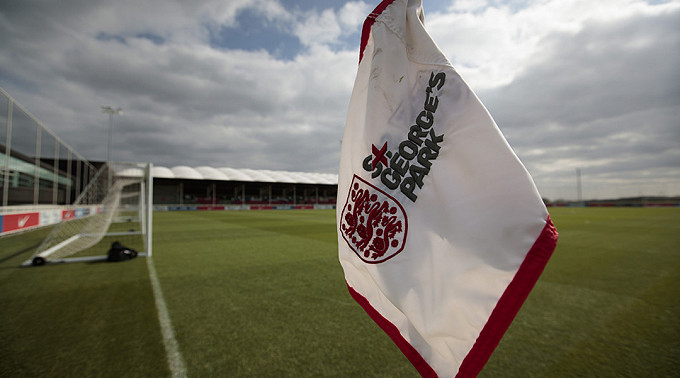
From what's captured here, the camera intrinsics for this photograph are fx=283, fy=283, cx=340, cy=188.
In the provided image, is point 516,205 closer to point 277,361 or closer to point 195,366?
point 277,361

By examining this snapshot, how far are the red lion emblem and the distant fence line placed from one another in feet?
35.7

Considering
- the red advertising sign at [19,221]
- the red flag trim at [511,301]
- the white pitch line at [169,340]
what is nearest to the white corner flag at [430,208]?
the red flag trim at [511,301]

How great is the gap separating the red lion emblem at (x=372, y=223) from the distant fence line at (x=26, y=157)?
10.9 meters

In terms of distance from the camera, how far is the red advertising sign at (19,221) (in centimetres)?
860

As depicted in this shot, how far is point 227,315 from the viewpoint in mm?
3035

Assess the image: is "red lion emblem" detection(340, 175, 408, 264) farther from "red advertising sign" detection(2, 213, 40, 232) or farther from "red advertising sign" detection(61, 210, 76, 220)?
"red advertising sign" detection(61, 210, 76, 220)

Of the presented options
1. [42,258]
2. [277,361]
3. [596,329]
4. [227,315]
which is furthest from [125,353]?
[42,258]

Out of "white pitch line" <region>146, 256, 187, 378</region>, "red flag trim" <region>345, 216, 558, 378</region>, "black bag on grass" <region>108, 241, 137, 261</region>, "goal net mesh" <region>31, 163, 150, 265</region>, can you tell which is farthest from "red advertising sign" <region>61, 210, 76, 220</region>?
"red flag trim" <region>345, 216, 558, 378</region>

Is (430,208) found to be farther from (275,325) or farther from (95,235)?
(95,235)

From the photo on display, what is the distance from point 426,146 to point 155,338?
2.94m

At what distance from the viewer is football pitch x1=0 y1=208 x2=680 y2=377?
213 centimetres

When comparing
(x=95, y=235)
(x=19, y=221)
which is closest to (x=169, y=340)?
(x=95, y=235)

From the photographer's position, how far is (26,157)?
9344mm

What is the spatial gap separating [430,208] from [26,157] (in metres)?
13.6
